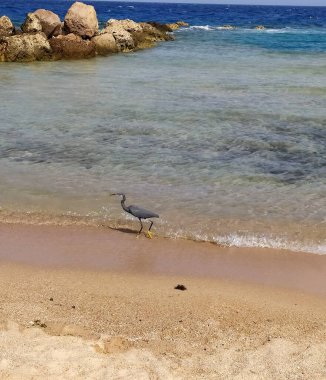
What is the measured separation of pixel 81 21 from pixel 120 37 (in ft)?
13.3

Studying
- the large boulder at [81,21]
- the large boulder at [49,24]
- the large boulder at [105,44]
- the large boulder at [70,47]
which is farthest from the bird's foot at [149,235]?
the large boulder at [49,24]

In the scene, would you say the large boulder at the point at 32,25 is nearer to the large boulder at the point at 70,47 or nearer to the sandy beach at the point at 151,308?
the large boulder at the point at 70,47

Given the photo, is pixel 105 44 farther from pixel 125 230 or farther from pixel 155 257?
pixel 155 257

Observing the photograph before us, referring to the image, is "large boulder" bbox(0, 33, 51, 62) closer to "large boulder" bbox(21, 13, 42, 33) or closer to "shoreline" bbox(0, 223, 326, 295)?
"large boulder" bbox(21, 13, 42, 33)

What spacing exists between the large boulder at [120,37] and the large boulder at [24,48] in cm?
603

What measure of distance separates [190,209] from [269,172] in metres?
2.73

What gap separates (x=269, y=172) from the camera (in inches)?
454

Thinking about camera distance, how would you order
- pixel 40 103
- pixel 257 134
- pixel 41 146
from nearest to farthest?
1. pixel 41 146
2. pixel 257 134
3. pixel 40 103

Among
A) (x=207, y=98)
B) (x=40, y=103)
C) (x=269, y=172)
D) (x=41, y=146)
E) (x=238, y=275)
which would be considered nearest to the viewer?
(x=238, y=275)

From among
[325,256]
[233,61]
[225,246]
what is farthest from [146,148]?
[233,61]

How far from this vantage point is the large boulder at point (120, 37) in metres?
34.1

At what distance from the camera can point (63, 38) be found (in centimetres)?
3008

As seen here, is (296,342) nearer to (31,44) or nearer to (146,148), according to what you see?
(146,148)

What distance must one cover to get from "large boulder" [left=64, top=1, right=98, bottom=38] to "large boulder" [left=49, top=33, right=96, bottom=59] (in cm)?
60
